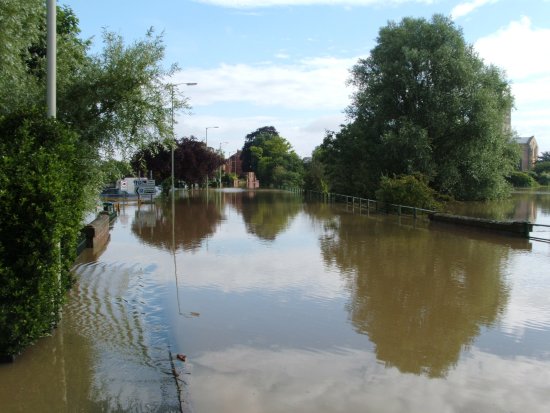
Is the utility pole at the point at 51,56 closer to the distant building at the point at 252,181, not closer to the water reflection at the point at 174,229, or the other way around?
the water reflection at the point at 174,229

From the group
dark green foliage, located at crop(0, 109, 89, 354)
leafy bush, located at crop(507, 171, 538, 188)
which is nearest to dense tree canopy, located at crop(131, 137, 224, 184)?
dark green foliage, located at crop(0, 109, 89, 354)

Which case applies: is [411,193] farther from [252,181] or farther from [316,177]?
[252,181]

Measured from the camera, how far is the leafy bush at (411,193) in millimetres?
27656

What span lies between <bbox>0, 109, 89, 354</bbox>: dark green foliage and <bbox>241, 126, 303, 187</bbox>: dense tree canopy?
7749 centimetres

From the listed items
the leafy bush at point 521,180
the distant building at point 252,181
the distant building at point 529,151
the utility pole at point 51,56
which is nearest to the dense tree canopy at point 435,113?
the utility pole at point 51,56

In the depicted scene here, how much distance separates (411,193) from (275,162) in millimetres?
78184

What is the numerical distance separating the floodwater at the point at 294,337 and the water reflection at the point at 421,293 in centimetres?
4

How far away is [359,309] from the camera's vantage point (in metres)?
8.55

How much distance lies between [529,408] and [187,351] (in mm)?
3764

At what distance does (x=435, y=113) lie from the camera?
3344 cm

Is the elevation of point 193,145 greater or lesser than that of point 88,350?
greater

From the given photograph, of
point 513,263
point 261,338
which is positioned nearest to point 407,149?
point 513,263

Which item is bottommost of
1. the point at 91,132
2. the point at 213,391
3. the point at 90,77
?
the point at 213,391

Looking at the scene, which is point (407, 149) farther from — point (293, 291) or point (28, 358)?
point (28, 358)
